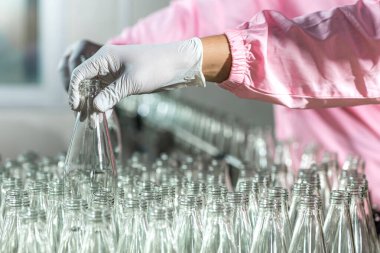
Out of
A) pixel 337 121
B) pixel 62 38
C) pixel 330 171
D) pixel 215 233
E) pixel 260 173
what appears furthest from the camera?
pixel 62 38

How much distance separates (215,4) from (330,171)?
0.65 meters

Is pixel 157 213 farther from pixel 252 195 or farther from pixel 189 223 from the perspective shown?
pixel 252 195

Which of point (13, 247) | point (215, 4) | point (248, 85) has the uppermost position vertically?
point (215, 4)

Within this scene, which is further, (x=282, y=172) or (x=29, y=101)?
(x=29, y=101)

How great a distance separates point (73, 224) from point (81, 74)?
30cm

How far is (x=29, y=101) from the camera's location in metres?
4.60

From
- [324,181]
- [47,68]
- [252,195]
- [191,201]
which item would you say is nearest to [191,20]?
[324,181]

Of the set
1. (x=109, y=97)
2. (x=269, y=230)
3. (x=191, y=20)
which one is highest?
(x=191, y=20)

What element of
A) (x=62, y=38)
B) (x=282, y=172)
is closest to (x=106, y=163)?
(x=282, y=172)

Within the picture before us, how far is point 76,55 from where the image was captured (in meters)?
1.75

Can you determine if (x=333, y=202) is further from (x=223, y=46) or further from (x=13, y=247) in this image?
(x=13, y=247)

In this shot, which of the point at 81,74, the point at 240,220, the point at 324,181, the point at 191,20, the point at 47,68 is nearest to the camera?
the point at 240,220

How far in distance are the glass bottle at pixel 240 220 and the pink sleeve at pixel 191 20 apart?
37.7 inches

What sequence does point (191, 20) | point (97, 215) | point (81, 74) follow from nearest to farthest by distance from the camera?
point (97, 215)
point (81, 74)
point (191, 20)
